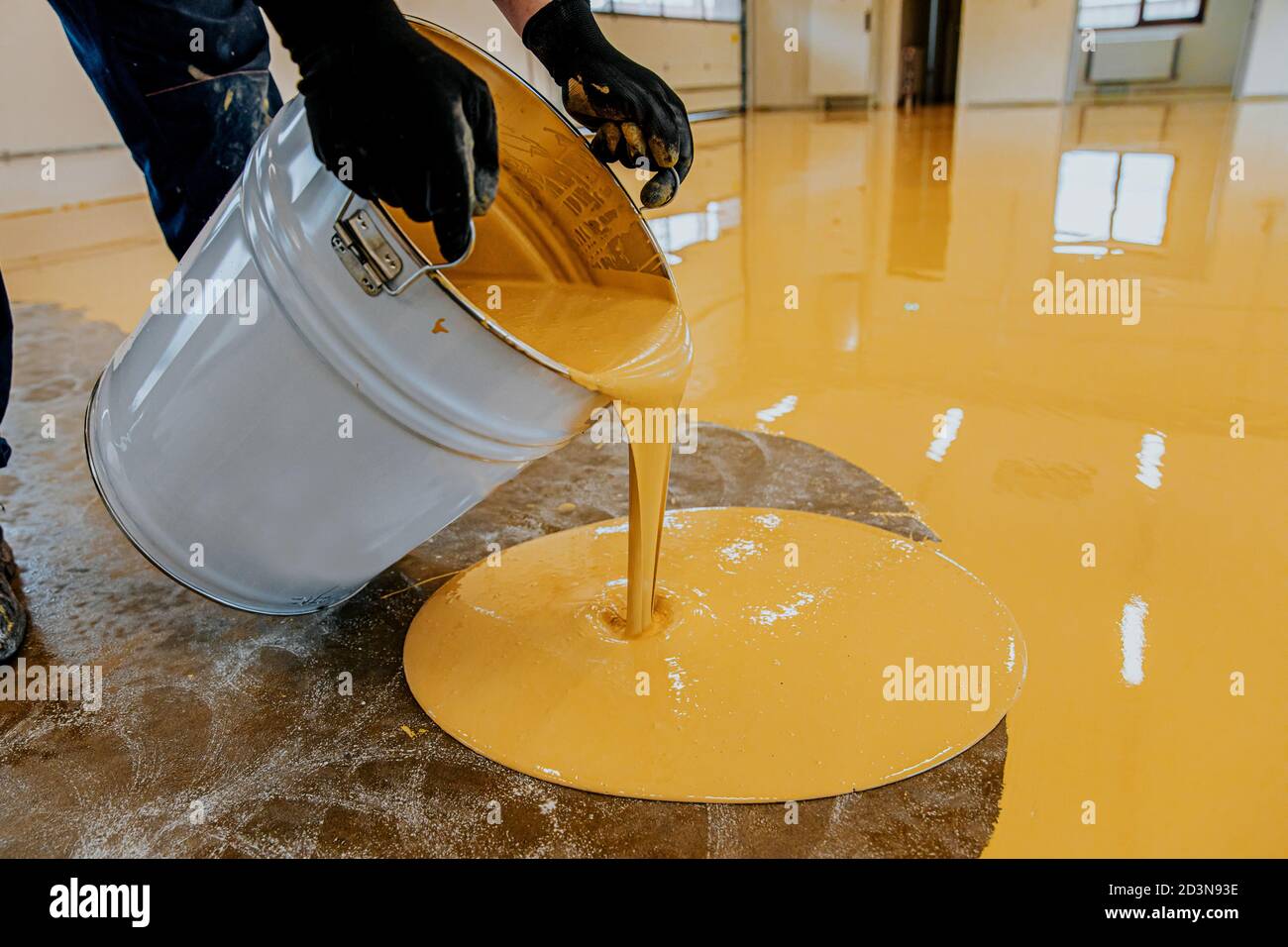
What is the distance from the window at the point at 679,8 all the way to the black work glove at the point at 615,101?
7.19m

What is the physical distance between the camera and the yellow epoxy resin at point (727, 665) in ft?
3.67

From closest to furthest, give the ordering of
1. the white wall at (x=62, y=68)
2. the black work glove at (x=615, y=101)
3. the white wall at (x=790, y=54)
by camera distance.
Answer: the black work glove at (x=615, y=101), the white wall at (x=62, y=68), the white wall at (x=790, y=54)

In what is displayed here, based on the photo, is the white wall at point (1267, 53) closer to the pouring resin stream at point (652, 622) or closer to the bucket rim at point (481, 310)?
the pouring resin stream at point (652, 622)

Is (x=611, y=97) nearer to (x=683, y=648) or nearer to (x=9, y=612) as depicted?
(x=683, y=648)

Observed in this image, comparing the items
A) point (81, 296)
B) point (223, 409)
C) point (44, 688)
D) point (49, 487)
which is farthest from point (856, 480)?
point (81, 296)

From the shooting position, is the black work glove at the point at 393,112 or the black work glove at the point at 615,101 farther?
the black work glove at the point at 615,101

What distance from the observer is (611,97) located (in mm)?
1358

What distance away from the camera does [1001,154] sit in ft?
21.5

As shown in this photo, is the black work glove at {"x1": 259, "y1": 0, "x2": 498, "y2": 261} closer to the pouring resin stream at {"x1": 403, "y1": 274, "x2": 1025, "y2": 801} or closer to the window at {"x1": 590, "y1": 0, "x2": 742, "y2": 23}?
the pouring resin stream at {"x1": 403, "y1": 274, "x2": 1025, "y2": 801}

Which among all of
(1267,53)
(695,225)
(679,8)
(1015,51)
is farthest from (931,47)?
(695,225)

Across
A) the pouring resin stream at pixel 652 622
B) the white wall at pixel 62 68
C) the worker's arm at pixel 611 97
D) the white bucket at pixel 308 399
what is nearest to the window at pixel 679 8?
the white wall at pixel 62 68

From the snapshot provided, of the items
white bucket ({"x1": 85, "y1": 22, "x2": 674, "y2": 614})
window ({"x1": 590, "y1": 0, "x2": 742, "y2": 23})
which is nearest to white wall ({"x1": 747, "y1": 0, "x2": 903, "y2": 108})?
window ({"x1": 590, "y1": 0, "x2": 742, "y2": 23})

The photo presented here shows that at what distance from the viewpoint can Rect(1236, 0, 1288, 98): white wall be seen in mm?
9289
